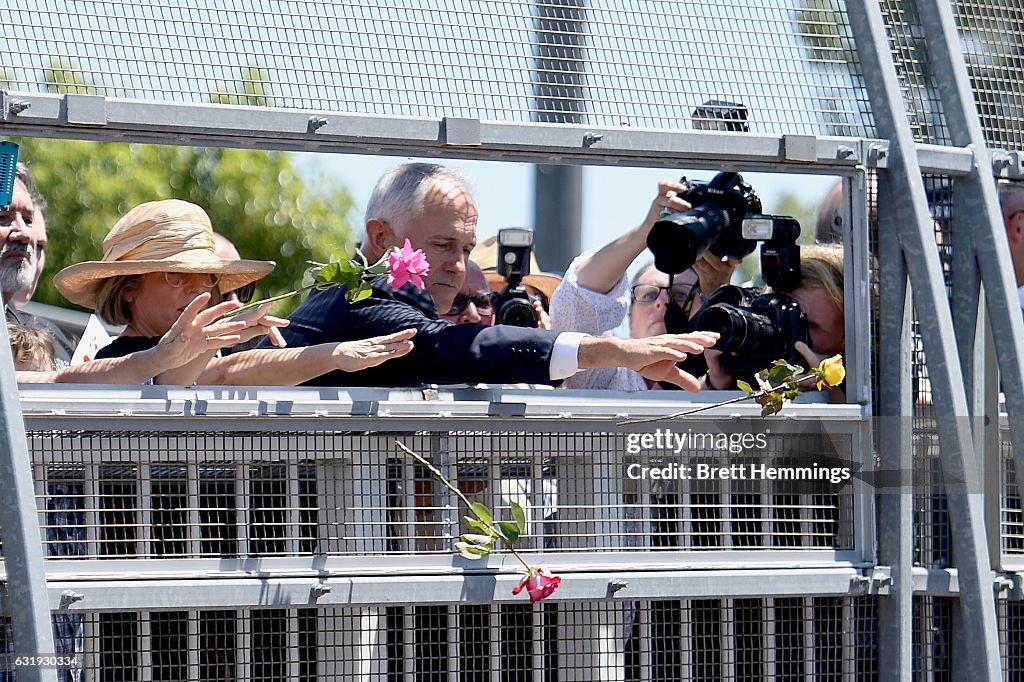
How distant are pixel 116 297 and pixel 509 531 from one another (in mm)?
1268

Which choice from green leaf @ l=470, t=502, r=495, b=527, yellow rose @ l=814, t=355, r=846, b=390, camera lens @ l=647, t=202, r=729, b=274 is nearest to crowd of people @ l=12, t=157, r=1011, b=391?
camera lens @ l=647, t=202, r=729, b=274

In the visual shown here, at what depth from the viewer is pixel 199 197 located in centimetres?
1675

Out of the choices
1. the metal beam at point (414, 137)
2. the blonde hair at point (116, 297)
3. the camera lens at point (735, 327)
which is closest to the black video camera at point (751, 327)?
the camera lens at point (735, 327)

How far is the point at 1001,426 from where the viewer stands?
11.3 ft

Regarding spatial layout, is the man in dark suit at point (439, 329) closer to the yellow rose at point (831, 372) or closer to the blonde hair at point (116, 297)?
the yellow rose at point (831, 372)

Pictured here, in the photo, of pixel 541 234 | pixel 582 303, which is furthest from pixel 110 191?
pixel 582 303

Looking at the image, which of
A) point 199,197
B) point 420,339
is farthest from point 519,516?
point 199,197

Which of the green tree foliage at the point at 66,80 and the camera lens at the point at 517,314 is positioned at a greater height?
the green tree foliage at the point at 66,80

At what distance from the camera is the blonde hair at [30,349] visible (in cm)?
375

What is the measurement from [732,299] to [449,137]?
0.95m

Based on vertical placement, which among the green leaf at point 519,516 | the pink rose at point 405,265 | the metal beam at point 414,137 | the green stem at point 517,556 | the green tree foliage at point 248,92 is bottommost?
the green stem at point 517,556

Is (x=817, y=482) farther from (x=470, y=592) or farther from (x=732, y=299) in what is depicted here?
(x=470, y=592)

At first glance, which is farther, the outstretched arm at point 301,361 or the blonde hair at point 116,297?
the blonde hair at point 116,297

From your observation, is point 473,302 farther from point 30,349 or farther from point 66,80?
point 66,80
